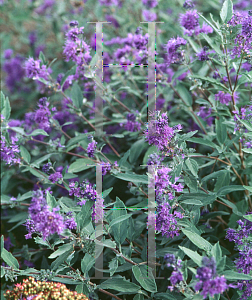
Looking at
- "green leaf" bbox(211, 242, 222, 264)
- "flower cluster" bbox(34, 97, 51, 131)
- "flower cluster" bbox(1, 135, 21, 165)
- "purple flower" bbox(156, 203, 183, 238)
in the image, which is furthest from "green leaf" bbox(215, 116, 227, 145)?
"flower cluster" bbox(1, 135, 21, 165)

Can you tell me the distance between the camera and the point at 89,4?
14.4 feet

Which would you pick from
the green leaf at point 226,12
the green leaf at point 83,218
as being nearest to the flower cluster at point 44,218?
Answer: the green leaf at point 83,218

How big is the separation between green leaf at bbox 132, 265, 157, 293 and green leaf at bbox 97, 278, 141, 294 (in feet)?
0.16

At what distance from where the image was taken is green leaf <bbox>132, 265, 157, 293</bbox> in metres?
1.54

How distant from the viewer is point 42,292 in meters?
1.45

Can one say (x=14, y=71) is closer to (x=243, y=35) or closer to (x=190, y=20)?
(x=190, y=20)

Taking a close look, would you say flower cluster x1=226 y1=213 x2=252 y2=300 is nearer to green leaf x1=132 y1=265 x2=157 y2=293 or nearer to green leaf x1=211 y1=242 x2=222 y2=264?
green leaf x1=211 y1=242 x2=222 y2=264

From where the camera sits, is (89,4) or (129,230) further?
(89,4)

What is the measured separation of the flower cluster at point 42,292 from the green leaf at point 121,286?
0.56 feet

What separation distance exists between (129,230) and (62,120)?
1306 mm

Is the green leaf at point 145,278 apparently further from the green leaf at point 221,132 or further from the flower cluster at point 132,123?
the flower cluster at point 132,123

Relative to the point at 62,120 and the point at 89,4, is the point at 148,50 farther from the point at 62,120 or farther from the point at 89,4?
the point at 89,4

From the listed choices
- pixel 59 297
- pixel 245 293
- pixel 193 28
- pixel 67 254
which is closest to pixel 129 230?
pixel 67 254

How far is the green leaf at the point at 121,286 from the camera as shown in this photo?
157cm
